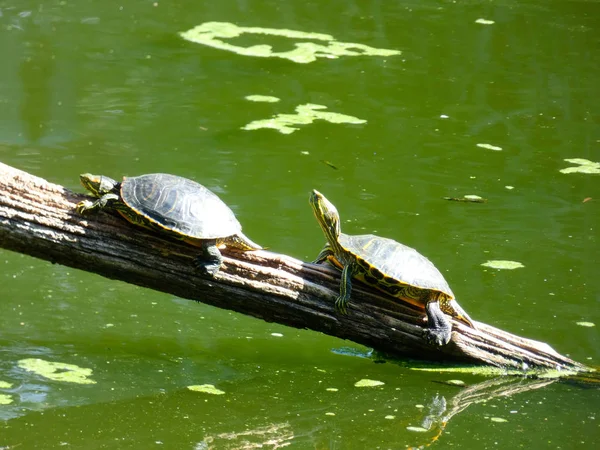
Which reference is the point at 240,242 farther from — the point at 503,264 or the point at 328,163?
the point at 328,163

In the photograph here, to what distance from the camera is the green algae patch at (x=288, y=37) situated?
8.66 m

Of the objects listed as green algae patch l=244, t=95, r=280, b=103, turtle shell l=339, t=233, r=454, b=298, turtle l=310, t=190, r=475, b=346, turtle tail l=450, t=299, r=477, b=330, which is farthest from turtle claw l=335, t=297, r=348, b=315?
green algae patch l=244, t=95, r=280, b=103

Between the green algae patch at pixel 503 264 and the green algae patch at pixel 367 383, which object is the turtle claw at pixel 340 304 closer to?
the green algae patch at pixel 367 383

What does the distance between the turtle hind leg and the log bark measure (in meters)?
0.06

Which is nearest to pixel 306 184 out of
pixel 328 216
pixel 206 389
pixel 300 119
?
pixel 300 119

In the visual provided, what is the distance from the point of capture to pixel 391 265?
3889 millimetres

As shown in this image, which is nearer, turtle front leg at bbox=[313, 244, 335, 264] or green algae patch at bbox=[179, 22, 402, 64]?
turtle front leg at bbox=[313, 244, 335, 264]

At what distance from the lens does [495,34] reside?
952 centimetres

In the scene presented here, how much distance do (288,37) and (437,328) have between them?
592 centimetres

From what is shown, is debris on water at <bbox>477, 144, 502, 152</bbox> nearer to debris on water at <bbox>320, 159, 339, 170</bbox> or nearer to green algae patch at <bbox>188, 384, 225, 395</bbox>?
debris on water at <bbox>320, 159, 339, 170</bbox>

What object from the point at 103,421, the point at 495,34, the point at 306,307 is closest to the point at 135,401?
the point at 103,421

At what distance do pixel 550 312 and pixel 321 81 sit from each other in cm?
401

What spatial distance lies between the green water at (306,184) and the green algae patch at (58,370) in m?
0.05

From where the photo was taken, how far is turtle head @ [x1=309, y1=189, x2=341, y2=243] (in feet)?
13.3
